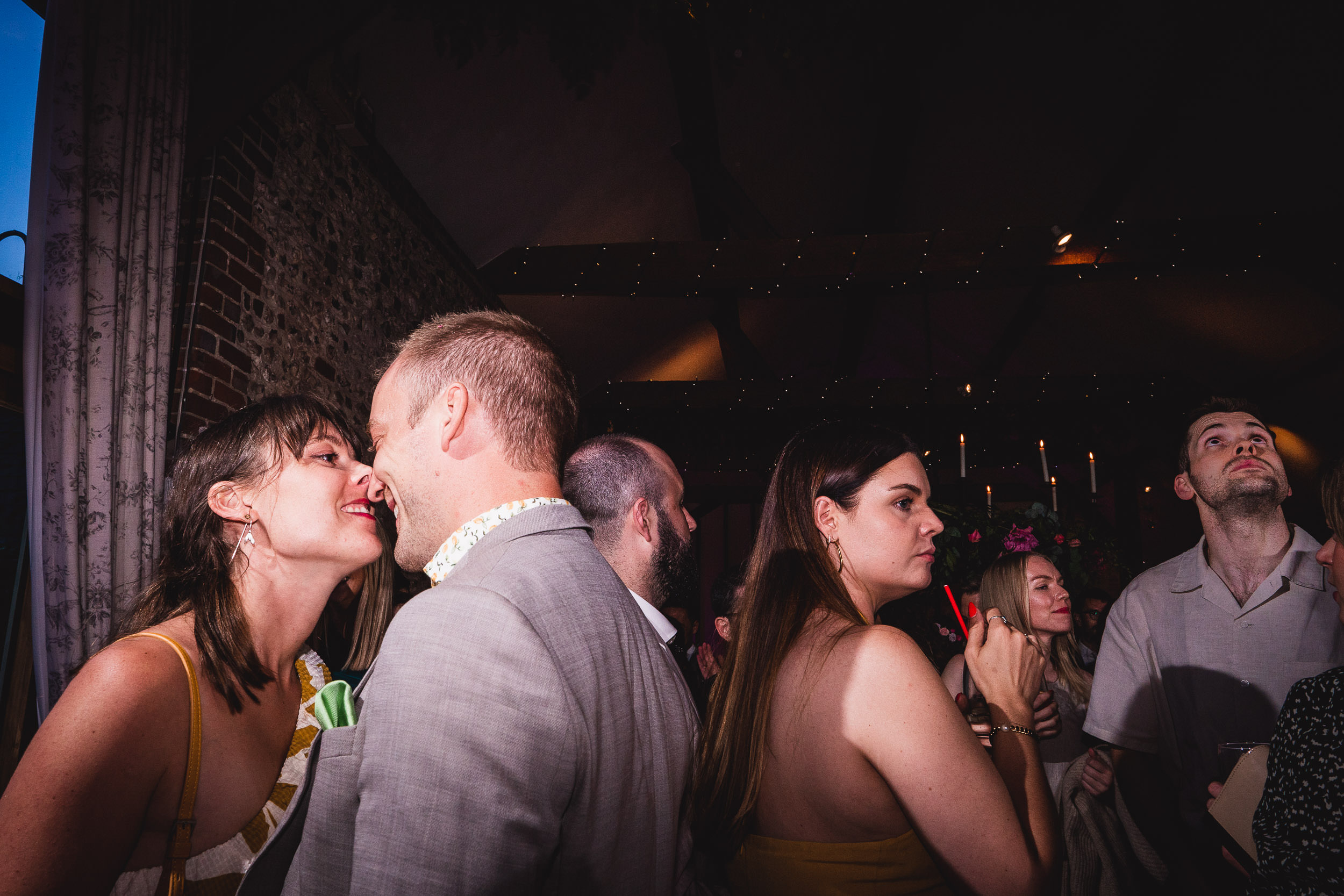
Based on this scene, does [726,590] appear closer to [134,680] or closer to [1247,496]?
[1247,496]

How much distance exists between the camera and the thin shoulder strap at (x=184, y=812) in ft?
4.02

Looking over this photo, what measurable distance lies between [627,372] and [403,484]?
652cm

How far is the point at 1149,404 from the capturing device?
7.22 metres

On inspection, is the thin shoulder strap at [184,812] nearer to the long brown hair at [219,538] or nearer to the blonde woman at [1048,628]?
the long brown hair at [219,538]

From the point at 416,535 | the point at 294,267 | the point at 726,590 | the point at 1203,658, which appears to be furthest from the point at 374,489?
the point at 1203,658

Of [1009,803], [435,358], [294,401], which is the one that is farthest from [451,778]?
[294,401]

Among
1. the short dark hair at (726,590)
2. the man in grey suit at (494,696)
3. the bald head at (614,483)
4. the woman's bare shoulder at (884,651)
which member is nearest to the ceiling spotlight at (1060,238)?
the short dark hair at (726,590)

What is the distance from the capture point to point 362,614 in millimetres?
2328

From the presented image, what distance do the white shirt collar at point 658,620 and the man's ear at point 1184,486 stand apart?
1738mm

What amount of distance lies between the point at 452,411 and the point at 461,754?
1.66 feet

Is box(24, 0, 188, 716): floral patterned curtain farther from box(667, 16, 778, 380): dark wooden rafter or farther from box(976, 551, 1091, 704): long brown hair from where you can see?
box(976, 551, 1091, 704): long brown hair

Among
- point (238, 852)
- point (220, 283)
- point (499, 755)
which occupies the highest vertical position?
point (220, 283)

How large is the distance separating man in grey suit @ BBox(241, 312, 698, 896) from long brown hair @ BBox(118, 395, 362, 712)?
0.62 metres

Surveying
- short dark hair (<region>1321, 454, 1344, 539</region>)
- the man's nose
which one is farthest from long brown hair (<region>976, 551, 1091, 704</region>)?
the man's nose
